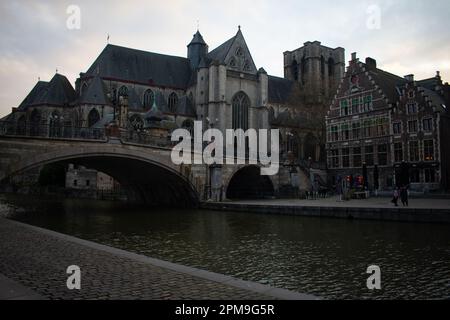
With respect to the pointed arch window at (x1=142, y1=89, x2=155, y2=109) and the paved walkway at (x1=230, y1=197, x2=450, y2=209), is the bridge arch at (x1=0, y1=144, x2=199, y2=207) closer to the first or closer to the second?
the paved walkway at (x1=230, y1=197, x2=450, y2=209)

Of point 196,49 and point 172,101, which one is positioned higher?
point 196,49

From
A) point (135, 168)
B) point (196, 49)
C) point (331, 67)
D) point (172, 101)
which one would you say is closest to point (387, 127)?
point (135, 168)

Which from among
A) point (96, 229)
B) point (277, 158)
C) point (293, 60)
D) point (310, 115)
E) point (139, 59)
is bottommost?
point (96, 229)

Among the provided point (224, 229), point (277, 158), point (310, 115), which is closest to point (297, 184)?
point (277, 158)

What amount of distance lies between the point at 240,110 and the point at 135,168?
21957 mm

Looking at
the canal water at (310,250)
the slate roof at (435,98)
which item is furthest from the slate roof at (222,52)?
the canal water at (310,250)

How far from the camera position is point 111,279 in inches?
231

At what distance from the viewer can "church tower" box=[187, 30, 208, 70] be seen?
5731cm

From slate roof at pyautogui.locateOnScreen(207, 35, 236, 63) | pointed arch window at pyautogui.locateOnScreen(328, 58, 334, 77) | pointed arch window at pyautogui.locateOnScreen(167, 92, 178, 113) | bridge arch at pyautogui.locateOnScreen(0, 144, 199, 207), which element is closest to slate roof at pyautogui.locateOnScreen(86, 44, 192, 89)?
pointed arch window at pyautogui.locateOnScreen(167, 92, 178, 113)

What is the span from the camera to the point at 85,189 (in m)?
49.8

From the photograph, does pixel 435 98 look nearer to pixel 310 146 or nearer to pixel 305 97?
pixel 305 97

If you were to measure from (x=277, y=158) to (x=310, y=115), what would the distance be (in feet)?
46.3

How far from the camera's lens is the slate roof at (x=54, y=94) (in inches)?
1789
